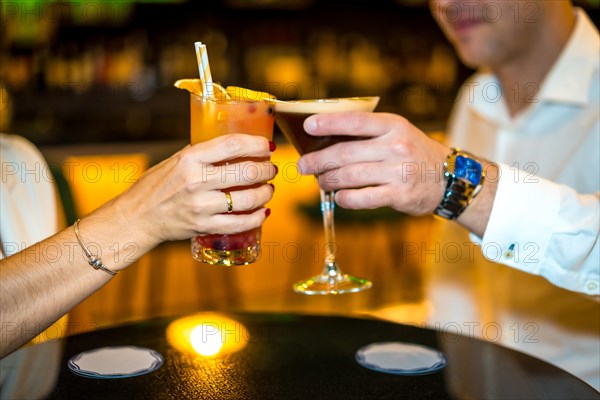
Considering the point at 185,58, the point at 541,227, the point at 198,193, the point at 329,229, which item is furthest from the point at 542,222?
the point at 185,58

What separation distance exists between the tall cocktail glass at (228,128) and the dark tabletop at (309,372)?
178mm

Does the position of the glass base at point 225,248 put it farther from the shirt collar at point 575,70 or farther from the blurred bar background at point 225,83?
the blurred bar background at point 225,83

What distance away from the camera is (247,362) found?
4.50 feet

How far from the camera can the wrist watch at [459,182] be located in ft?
4.67

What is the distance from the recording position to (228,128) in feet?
4.40

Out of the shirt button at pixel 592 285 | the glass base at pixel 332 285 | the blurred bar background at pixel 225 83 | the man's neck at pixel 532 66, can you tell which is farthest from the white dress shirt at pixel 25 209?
the blurred bar background at pixel 225 83

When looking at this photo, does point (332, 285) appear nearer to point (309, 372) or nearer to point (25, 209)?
point (309, 372)

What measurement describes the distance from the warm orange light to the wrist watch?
0.45 m

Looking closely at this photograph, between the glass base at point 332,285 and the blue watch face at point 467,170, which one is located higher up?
the blue watch face at point 467,170

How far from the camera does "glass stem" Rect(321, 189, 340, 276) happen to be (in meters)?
1.56

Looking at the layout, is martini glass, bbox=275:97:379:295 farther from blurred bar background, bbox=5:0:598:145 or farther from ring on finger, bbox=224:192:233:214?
blurred bar background, bbox=5:0:598:145

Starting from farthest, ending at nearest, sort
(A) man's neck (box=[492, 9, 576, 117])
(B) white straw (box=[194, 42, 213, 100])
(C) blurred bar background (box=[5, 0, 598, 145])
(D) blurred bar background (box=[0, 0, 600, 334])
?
1. (C) blurred bar background (box=[5, 0, 598, 145])
2. (D) blurred bar background (box=[0, 0, 600, 334])
3. (A) man's neck (box=[492, 9, 576, 117])
4. (B) white straw (box=[194, 42, 213, 100])

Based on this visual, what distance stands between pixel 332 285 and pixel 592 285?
0.51 metres

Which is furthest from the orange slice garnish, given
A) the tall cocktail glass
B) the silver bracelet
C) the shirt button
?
the shirt button
